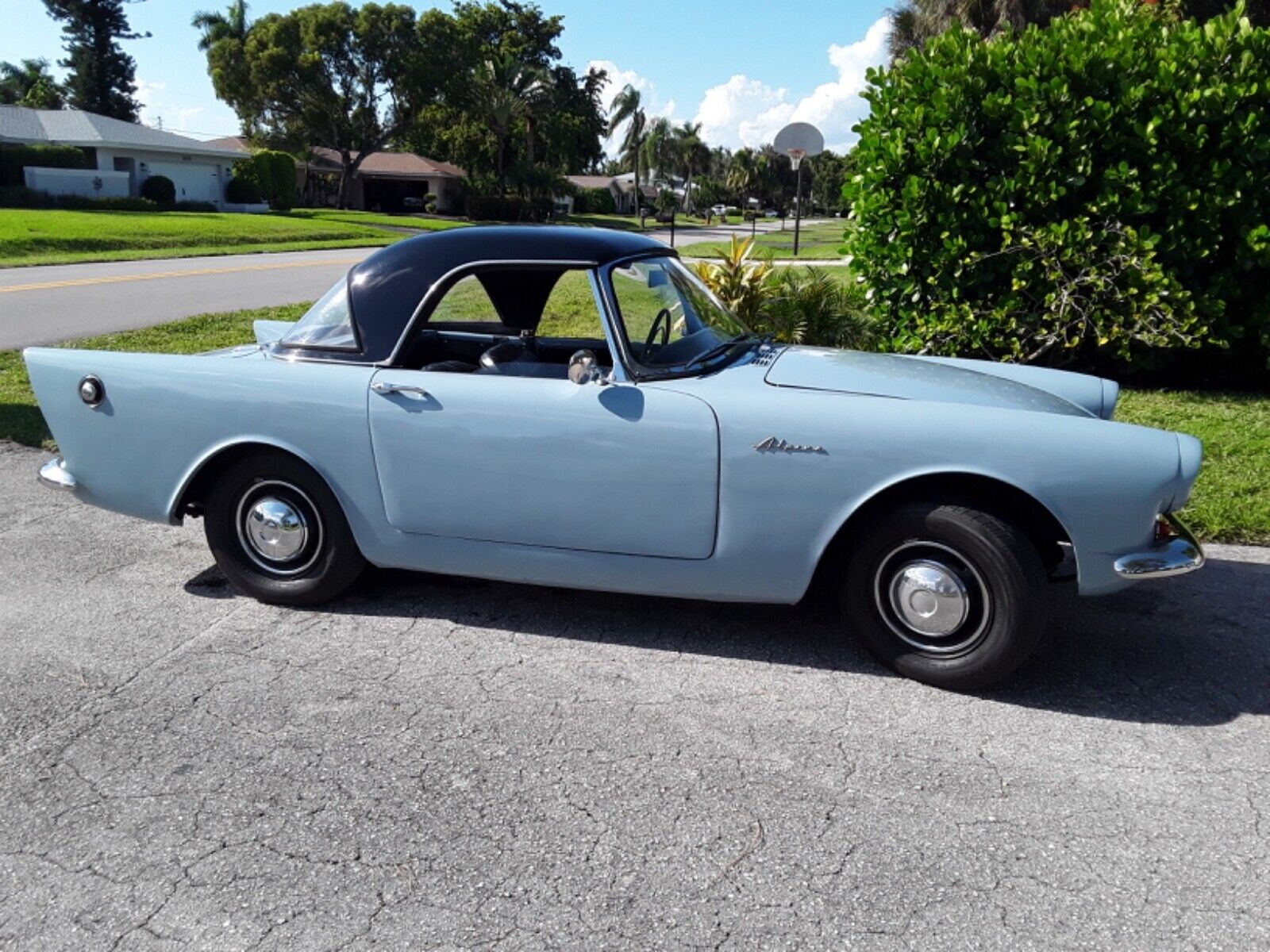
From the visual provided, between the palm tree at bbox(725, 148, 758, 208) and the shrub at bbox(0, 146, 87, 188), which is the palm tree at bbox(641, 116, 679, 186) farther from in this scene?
the shrub at bbox(0, 146, 87, 188)

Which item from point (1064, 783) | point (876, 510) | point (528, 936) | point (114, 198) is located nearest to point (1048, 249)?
point (876, 510)

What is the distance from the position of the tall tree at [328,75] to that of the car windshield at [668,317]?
5521cm

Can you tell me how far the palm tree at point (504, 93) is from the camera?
54.5 m

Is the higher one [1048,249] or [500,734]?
[1048,249]

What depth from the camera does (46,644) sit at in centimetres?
393

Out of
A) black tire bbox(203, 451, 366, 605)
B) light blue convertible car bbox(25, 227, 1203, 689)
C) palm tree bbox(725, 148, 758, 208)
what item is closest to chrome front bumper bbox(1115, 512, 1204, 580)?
light blue convertible car bbox(25, 227, 1203, 689)

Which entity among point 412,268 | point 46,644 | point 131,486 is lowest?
point 46,644

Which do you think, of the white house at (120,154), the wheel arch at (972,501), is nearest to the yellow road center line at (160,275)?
the wheel arch at (972,501)

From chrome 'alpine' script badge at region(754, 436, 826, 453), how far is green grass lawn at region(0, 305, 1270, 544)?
36.9 inches

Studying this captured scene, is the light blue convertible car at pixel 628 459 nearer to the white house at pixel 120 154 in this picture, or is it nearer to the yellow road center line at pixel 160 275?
the yellow road center line at pixel 160 275

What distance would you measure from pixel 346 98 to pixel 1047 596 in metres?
59.8

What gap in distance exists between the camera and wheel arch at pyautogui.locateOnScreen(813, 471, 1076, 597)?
354cm

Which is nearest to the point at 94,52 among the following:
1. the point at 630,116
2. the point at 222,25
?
the point at 222,25

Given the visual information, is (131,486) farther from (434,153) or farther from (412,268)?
(434,153)
